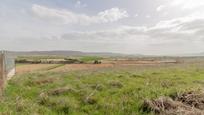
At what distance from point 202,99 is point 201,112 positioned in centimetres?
135

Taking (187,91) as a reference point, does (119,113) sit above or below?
below

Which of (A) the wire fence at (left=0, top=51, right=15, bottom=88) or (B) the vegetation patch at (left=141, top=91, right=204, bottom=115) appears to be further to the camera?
(A) the wire fence at (left=0, top=51, right=15, bottom=88)

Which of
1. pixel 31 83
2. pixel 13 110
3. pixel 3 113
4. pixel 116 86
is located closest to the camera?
pixel 3 113

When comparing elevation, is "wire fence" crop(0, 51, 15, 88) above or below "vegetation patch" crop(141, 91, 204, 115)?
above

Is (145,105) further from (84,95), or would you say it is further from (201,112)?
(84,95)

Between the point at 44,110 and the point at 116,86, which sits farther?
the point at 116,86

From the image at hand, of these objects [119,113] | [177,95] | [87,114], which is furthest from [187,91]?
[87,114]

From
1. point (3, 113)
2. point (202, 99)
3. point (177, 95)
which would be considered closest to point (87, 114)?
point (3, 113)

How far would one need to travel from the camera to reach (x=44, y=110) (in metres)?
7.69

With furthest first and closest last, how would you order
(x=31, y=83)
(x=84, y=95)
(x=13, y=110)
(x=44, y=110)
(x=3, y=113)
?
(x=31, y=83) → (x=84, y=95) → (x=44, y=110) → (x=13, y=110) → (x=3, y=113)

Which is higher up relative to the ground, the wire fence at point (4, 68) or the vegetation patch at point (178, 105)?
the wire fence at point (4, 68)

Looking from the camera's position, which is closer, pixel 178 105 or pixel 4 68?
pixel 178 105

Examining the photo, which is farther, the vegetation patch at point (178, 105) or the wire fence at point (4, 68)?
the wire fence at point (4, 68)

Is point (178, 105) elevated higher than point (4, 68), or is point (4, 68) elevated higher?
point (4, 68)
